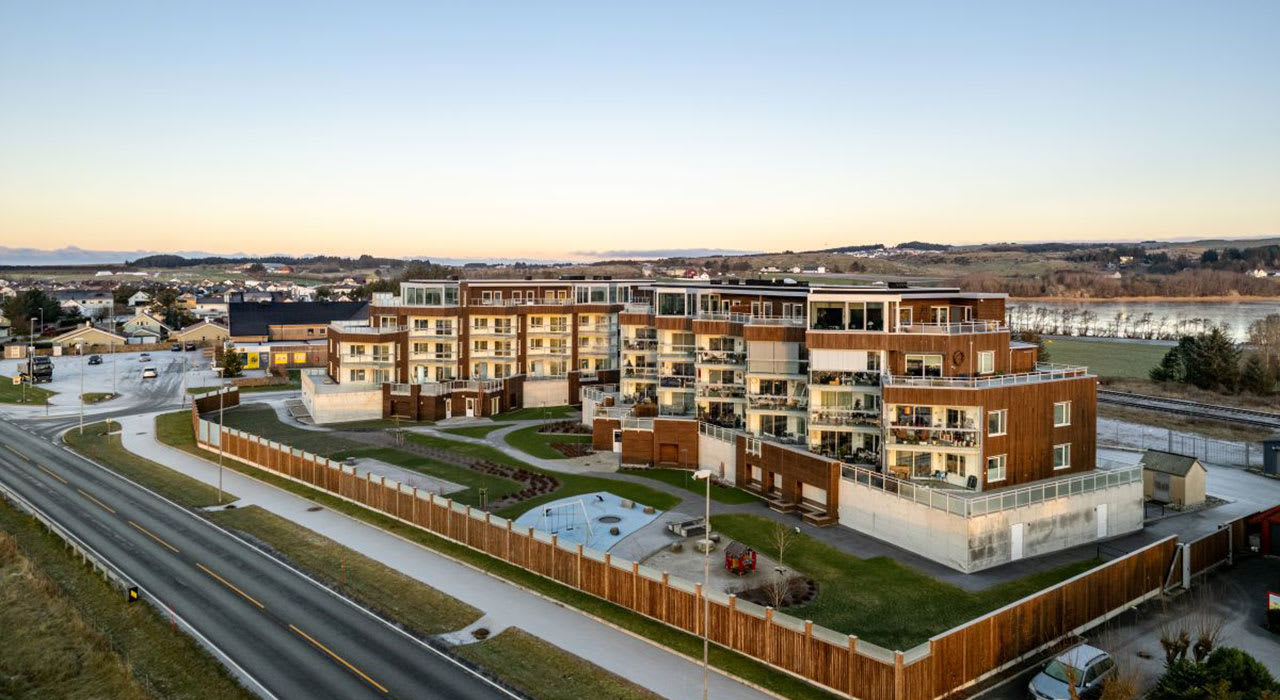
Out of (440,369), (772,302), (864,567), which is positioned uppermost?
(772,302)

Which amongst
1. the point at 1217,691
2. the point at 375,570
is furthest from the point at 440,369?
the point at 1217,691

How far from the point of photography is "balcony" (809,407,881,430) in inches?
1797

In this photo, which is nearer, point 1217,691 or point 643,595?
point 1217,691

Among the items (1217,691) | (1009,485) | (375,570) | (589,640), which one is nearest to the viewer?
→ (1217,691)

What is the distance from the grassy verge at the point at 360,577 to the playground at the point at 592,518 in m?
7.35

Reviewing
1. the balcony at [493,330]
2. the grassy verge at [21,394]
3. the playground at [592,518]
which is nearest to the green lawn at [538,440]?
the playground at [592,518]

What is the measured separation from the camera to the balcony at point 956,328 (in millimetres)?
44156

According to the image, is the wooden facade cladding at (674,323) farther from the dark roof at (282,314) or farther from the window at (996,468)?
the dark roof at (282,314)

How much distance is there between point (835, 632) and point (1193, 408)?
70.6 metres

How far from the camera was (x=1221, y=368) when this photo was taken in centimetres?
8981

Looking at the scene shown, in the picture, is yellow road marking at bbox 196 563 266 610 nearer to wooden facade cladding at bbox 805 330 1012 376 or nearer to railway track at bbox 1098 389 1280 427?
wooden facade cladding at bbox 805 330 1012 376

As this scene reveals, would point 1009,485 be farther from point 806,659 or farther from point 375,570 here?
point 375,570

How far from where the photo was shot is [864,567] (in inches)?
1416

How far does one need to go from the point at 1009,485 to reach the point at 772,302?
2077 centimetres
